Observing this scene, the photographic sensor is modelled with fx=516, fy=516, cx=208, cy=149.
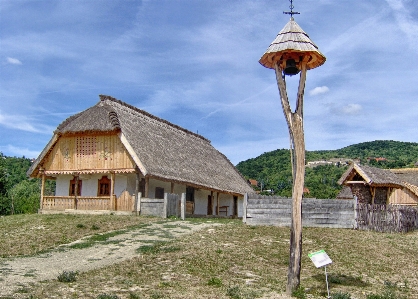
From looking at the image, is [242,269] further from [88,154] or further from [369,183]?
[88,154]

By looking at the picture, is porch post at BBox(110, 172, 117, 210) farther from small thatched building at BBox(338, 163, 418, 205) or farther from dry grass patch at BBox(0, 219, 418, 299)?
small thatched building at BBox(338, 163, 418, 205)

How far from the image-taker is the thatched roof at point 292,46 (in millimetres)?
12156

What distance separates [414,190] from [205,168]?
1375cm

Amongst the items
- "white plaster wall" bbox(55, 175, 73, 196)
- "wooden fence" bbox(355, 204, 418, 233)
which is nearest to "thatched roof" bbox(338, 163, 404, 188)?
"wooden fence" bbox(355, 204, 418, 233)

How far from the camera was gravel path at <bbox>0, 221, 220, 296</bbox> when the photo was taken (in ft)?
39.5

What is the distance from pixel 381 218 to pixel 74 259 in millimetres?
13602

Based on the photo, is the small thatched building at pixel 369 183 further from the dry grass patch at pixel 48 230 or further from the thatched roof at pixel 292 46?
the thatched roof at pixel 292 46

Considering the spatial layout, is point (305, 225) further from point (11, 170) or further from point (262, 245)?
point (11, 170)

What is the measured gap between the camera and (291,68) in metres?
12.6

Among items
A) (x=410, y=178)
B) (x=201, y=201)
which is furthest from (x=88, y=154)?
(x=410, y=178)

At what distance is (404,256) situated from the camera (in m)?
16.9

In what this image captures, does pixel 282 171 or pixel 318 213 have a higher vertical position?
pixel 282 171

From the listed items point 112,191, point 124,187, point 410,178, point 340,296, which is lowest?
point 340,296

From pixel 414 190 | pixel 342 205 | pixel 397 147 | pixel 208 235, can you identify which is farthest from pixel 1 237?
pixel 397 147
